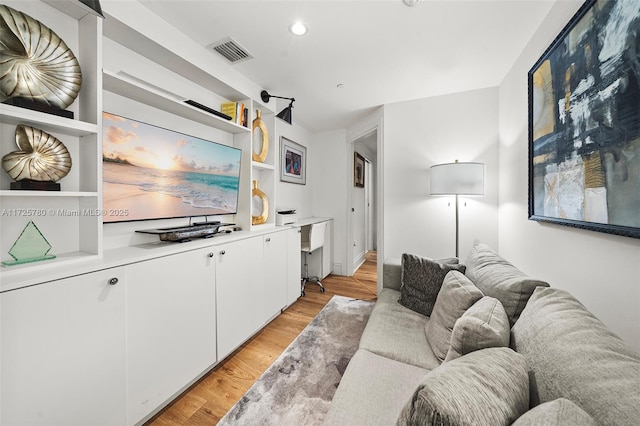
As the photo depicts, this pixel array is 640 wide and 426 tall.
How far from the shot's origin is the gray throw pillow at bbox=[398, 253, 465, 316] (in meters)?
1.74

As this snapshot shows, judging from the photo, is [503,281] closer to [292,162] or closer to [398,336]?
[398,336]

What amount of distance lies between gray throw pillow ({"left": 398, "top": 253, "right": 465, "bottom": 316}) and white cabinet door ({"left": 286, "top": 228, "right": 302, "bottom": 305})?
128 cm

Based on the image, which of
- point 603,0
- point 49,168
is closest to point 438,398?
point 603,0

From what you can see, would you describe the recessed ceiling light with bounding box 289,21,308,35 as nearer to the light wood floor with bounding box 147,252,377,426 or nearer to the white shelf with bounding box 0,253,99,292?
the white shelf with bounding box 0,253,99,292

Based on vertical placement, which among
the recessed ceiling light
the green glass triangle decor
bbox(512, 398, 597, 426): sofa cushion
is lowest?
bbox(512, 398, 597, 426): sofa cushion

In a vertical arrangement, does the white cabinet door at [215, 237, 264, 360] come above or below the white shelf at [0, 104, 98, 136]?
below

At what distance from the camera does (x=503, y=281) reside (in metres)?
1.28

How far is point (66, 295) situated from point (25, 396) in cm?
37

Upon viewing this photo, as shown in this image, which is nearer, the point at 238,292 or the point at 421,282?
the point at 421,282

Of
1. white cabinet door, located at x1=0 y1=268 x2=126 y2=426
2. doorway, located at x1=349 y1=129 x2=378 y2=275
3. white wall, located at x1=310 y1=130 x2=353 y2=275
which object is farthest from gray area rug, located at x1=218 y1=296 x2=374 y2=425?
doorway, located at x1=349 y1=129 x2=378 y2=275

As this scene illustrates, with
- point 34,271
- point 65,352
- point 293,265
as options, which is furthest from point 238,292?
point 34,271

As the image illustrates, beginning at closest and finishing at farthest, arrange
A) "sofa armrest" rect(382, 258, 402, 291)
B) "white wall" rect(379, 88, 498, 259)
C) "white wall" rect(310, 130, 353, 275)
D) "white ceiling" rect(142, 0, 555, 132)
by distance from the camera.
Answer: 1. "white ceiling" rect(142, 0, 555, 132)
2. "sofa armrest" rect(382, 258, 402, 291)
3. "white wall" rect(379, 88, 498, 259)
4. "white wall" rect(310, 130, 353, 275)

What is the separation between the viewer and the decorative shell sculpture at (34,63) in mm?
1014

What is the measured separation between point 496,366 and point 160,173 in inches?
80.3
